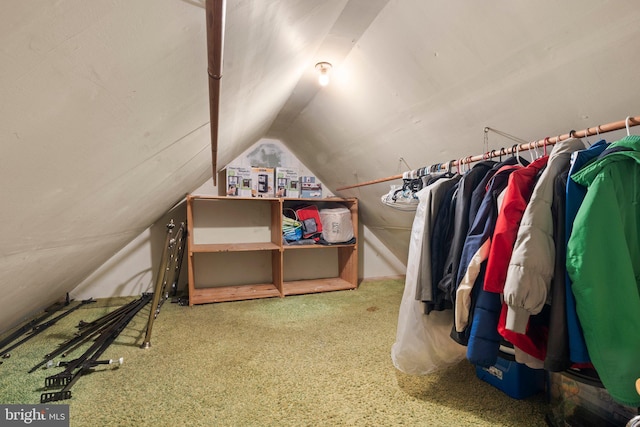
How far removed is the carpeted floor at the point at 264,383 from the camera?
1133 mm

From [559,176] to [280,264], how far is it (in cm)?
229

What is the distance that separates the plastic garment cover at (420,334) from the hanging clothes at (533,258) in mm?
430

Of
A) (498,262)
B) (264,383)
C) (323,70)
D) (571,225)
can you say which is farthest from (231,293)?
(571,225)

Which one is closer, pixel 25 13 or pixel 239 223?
pixel 25 13

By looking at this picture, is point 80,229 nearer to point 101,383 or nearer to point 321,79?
point 101,383

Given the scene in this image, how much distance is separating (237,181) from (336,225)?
1.07 metres

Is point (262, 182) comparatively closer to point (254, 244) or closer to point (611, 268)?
point (254, 244)

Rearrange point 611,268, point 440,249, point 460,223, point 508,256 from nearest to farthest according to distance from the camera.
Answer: point 611,268 → point 508,256 → point 460,223 → point 440,249

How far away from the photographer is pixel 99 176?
0.88 meters

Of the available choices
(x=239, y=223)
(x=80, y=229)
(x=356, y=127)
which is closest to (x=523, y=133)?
(x=356, y=127)

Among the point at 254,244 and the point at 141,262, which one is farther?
A: the point at 254,244

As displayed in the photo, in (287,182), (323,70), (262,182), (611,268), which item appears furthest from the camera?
(287,182)

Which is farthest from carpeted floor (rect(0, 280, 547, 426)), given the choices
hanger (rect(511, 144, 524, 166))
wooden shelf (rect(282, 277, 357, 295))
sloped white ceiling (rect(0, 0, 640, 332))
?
hanger (rect(511, 144, 524, 166))

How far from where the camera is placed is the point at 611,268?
0.67 meters
